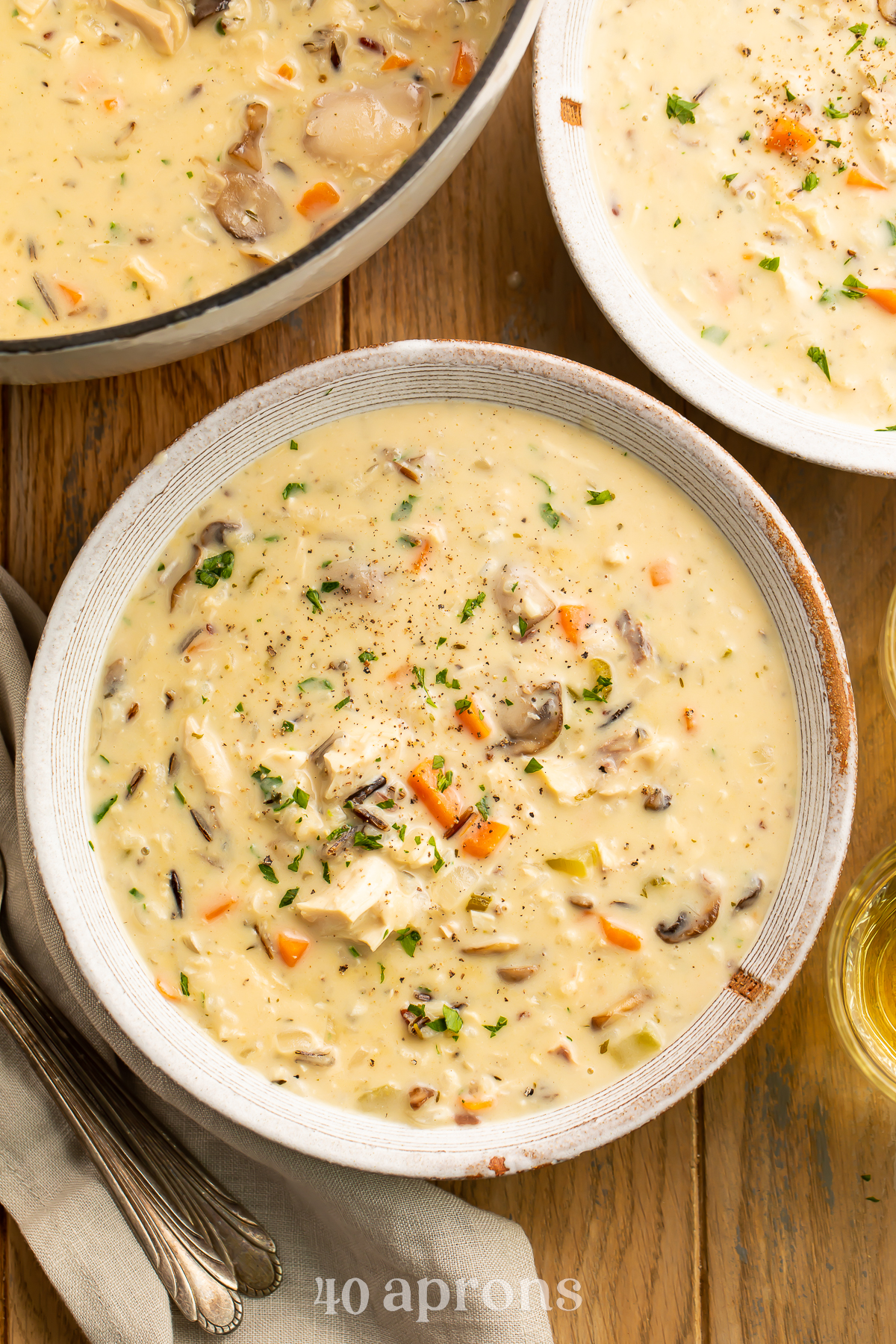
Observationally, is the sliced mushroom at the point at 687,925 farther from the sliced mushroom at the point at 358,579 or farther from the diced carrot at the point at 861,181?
the diced carrot at the point at 861,181

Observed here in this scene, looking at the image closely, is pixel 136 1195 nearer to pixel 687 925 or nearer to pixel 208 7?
pixel 687 925

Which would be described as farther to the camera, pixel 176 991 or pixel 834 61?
pixel 834 61

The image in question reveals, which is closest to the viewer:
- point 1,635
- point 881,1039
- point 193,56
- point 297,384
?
point 193,56

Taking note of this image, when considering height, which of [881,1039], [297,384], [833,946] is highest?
[297,384]

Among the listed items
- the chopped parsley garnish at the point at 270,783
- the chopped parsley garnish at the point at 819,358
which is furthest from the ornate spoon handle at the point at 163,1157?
the chopped parsley garnish at the point at 819,358

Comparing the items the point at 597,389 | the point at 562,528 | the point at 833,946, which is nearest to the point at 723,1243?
the point at 833,946

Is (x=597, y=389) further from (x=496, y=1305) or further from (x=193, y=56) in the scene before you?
(x=496, y=1305)

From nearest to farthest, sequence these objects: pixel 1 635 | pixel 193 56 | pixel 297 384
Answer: pixel 193 56 → pixel 297 384 → pixel 1 635
